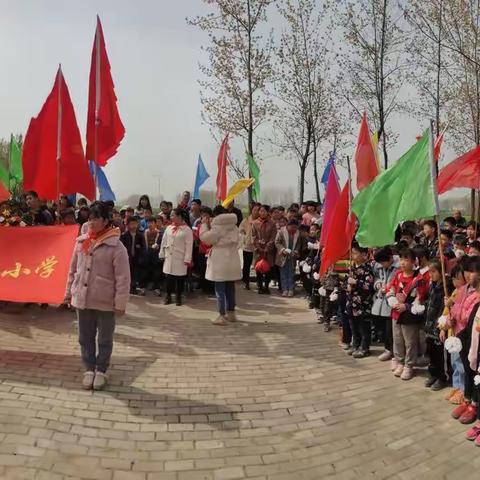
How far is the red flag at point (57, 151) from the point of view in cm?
754

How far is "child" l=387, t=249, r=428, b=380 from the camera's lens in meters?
5.93

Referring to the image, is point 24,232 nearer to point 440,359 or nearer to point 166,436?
point 166,436

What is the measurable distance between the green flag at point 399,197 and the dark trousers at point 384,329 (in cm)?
138

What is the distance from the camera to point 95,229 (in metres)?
5.25

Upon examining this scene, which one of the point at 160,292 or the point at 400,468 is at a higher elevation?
the point at 160,292

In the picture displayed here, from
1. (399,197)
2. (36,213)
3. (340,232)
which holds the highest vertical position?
(399,197)

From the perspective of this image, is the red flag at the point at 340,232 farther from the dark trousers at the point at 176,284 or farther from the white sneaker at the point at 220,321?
the dark trousers at the point at 176,284

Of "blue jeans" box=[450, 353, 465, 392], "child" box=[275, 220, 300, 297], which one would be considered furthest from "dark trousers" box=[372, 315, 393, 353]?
"child" box=[275, 220, 300, 297]

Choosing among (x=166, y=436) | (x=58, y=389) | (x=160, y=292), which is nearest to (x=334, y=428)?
(x=166, y=436)

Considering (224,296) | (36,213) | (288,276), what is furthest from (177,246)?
(288,276)

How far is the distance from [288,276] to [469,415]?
603cm

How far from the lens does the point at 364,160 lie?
7863mm

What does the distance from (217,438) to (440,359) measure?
2725mm

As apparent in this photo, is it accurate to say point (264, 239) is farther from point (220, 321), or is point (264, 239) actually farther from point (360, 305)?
point (360, 305)
